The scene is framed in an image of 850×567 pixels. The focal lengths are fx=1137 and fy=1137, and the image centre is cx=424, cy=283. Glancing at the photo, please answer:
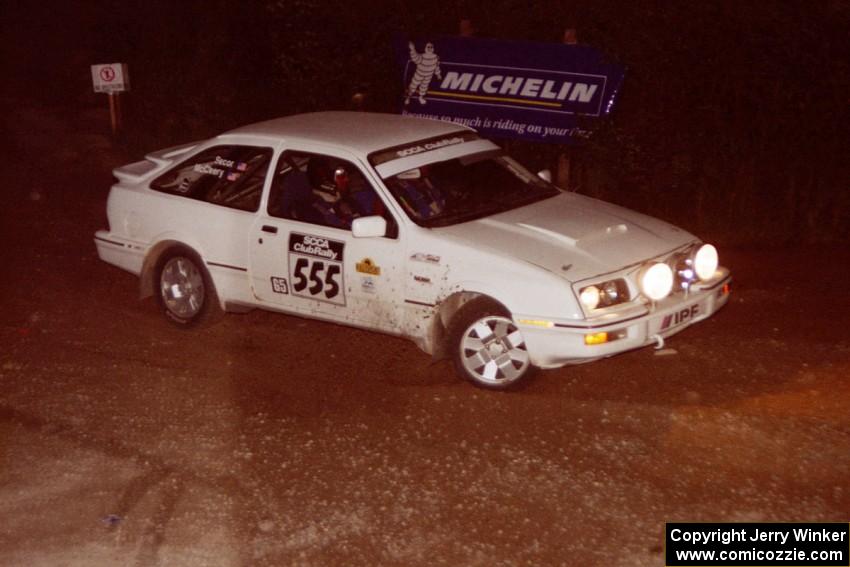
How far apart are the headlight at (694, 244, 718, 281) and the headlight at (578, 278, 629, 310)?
0.71 metres

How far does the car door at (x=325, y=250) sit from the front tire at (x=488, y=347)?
47 cm

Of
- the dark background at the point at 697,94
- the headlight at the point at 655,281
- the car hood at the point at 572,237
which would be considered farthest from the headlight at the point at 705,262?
the dark background at the point at 697,94

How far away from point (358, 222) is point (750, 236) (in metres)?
5.30

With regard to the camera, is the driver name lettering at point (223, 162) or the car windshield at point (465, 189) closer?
the car windshield at point (465, 189)

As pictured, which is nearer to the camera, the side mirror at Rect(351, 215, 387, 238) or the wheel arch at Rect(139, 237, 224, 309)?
the side mirror at Rect(351, 215, 387, 238)

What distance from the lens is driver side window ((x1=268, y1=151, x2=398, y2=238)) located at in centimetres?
775

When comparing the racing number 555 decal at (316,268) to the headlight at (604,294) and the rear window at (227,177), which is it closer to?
the rear window at (227,177)

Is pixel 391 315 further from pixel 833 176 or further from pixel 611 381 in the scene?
pixel 833 176


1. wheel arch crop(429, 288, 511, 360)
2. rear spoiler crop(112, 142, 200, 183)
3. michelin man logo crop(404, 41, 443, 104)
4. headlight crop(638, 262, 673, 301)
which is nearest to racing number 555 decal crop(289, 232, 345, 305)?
wheel arch crop(429, 288, 511, 360)

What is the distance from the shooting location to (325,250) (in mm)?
7578

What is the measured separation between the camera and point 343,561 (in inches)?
205

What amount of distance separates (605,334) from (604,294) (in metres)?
0.27

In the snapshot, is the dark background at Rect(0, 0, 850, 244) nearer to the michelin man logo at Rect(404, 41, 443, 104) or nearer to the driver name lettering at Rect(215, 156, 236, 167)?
the michelin man logo at Rect(404, 41, 443, 104)

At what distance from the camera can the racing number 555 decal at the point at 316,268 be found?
Answer: 24.8 ft
